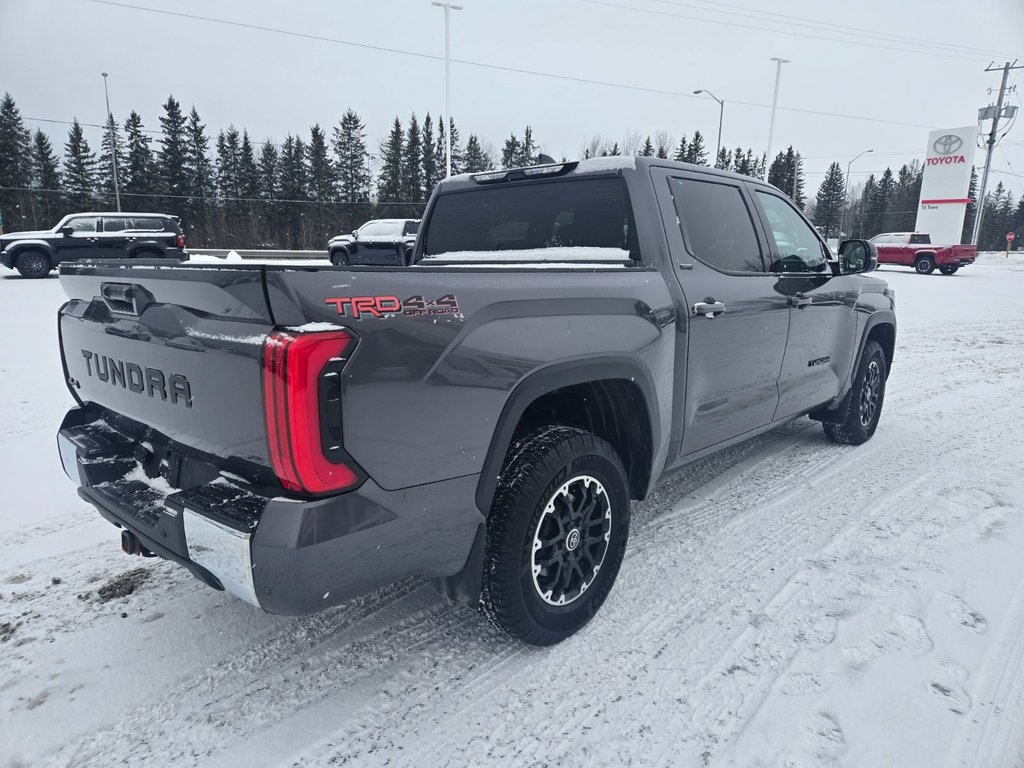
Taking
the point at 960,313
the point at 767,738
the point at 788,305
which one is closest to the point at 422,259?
the point at 788,305

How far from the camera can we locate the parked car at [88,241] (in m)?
16.0

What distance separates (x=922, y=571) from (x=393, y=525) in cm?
259

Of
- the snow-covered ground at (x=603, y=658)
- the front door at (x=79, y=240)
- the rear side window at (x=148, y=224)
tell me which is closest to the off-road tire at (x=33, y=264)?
the front door at (x=79, y=240)

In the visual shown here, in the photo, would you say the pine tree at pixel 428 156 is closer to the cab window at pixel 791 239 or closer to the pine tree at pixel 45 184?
the pine tree at pixel 45 184

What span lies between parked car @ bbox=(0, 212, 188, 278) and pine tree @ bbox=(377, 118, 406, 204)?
3656 centimetres

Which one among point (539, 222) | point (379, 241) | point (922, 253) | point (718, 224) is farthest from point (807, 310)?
point (922, 253)

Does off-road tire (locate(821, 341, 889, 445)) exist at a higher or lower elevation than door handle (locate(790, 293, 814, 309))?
lower

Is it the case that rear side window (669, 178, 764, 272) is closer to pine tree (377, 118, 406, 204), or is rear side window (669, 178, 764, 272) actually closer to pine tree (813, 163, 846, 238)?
pine tree (377, 118, 406, 204)

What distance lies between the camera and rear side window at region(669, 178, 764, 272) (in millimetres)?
3156

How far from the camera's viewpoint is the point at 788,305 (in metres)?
3.69

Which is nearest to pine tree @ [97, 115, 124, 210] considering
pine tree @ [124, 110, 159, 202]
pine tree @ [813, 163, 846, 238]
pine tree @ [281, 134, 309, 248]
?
pine tree @ [124, 110, 159, 202]

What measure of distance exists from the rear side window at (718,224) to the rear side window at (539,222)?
353mm

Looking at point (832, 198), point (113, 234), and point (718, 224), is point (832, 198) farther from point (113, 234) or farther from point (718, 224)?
point (718, 224)

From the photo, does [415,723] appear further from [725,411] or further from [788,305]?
[788,305]
